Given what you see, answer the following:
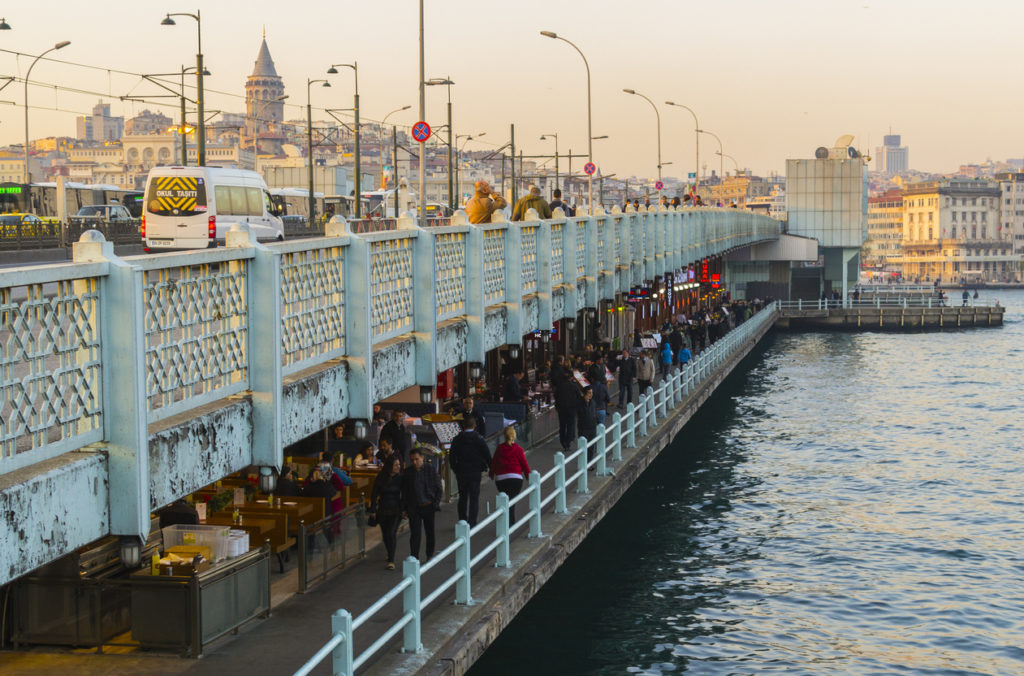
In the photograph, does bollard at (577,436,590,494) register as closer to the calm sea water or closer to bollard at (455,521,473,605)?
the calm sea water

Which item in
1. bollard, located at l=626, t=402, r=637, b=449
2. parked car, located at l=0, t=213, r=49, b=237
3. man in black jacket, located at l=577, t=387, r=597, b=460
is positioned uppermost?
parked car, located at l=0, t=213, r=49, b=237

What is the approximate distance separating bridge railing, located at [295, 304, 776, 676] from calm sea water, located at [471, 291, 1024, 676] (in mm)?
1546

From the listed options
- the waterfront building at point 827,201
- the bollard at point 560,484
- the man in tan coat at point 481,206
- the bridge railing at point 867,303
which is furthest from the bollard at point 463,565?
the waterfront building at point 827,201

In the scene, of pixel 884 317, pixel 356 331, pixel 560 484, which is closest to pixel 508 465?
pixel 560 484

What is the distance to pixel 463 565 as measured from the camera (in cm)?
1436

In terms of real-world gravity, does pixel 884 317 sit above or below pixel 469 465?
below

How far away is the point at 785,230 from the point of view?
11619cm

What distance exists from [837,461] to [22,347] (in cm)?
3391

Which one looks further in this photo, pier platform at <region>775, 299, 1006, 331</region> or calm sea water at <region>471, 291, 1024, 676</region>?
pier platform at <region>775, 299, 1006, 331</region>

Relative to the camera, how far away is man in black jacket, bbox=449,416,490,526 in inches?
698

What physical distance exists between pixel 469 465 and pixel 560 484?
2711mm

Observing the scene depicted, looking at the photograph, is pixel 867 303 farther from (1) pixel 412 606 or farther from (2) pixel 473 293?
(1) pixel 412 606

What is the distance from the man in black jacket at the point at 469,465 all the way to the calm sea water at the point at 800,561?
6.81 ft

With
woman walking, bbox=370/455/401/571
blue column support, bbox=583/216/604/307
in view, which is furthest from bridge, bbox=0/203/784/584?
blue column support, bbox=583/216/604/307
